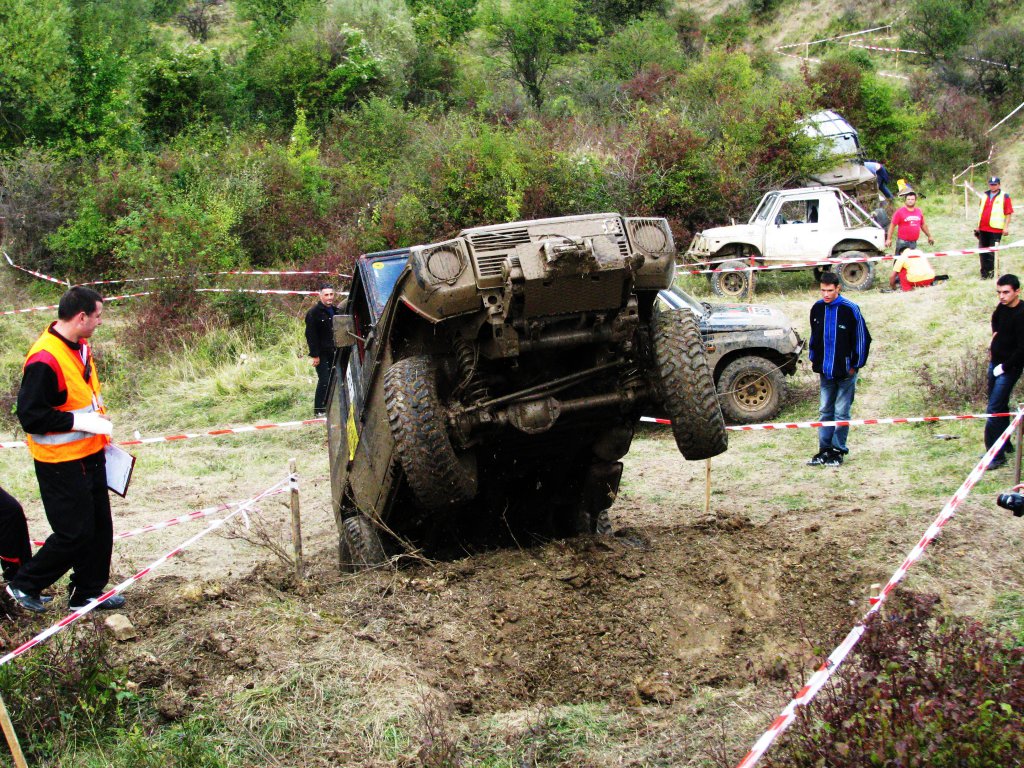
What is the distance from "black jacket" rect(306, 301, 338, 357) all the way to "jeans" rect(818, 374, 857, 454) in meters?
5.87

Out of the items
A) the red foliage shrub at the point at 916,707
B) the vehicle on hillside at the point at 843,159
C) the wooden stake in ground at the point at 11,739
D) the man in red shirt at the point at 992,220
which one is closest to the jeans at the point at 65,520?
the wooden stake in ground at the point at 11,739

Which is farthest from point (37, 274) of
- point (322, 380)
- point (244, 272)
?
point (322, 380)

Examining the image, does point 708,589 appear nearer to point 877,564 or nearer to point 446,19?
A: point 877,564

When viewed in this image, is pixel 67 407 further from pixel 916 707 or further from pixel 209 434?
pixel 209 434

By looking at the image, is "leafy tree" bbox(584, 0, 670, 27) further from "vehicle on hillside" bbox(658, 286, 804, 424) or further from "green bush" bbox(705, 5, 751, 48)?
"vehicle on hillside" bbox(658, 286, 804, 424)

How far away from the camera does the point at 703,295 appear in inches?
657

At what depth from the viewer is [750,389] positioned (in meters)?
11.0

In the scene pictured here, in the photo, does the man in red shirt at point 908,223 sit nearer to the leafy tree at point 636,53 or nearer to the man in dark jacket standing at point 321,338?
the man in dark jacket standing at point 321,338

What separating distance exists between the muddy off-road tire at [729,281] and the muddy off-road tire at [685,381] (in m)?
10.9

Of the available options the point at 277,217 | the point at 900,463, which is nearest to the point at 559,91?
the point at 277,217

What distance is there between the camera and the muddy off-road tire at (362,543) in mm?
6875

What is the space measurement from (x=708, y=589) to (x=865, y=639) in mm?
1905

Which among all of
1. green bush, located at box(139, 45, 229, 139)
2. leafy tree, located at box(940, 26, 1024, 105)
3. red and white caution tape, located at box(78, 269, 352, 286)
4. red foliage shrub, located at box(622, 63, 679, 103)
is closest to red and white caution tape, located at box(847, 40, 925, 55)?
leafy tree, located at box(940, 26, 1024, 105)

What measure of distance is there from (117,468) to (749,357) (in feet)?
23.0
